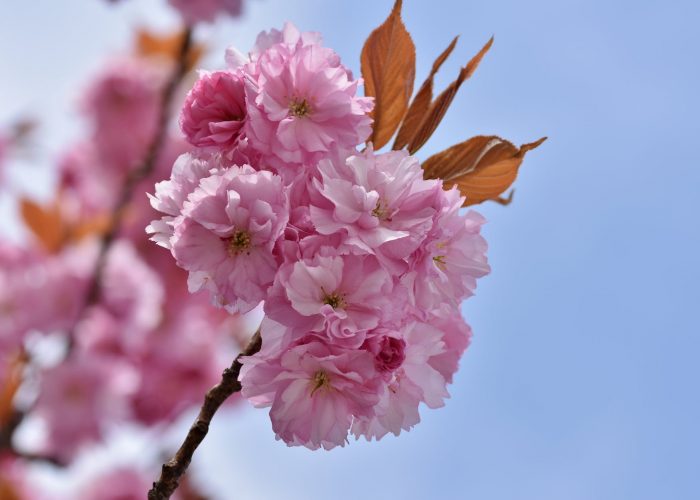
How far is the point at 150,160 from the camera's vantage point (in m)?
2.68

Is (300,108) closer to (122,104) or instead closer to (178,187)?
(178,187)

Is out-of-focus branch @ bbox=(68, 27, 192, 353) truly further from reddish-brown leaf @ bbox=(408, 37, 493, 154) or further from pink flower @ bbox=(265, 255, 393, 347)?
pink flower @ bbox=(265, 255, 393, 347)

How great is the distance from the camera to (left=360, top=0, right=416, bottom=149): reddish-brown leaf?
37.5 inches

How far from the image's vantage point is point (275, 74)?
32.6 inches

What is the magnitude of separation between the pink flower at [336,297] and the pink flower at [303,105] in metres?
0.13

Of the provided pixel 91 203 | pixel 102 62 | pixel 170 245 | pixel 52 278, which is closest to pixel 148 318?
pixel 52 278

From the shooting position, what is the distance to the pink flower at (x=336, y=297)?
2.48 ft

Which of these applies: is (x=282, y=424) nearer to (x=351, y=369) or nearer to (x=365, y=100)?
(x=351, y=369)

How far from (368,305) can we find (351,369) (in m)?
0.07

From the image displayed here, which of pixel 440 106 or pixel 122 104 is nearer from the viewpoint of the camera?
pixel 440 106

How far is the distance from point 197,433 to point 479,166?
0.45 metres

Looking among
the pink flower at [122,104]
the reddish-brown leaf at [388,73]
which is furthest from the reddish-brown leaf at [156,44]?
the reddish-brown leaf at [388,73]

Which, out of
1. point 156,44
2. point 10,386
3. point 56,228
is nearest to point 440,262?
point 10,386

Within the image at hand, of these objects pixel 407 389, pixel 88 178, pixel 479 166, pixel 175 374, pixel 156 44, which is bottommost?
pixel 407 389
